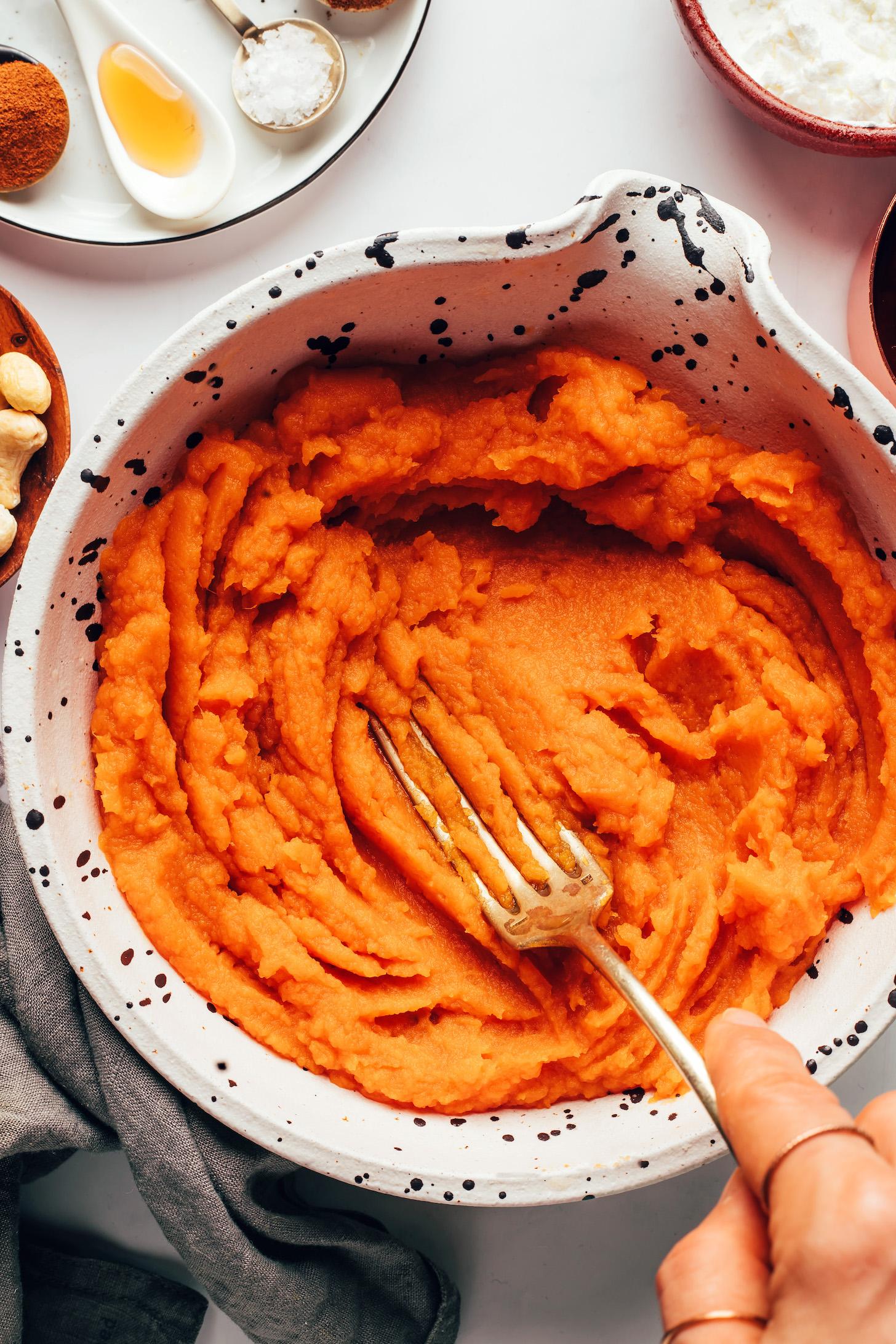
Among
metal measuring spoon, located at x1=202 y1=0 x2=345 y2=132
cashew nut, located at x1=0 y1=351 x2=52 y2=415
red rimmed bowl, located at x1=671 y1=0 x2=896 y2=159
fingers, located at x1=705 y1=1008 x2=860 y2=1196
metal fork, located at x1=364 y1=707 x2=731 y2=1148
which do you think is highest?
red rimmed bowl, located at x1=671 y1=0 x2=896 y2=159

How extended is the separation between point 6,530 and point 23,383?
20cm

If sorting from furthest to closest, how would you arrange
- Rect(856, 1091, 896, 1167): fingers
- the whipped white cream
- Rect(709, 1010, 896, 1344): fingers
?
the whipped white cream, Rect(856, 1091, 896, 1167): fingers, Rect(709, 1010, 896, 1344): fingers

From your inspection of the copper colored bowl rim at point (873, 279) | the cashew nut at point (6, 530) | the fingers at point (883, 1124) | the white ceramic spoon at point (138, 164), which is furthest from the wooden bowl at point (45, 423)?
the fingers at point (883, 1124)

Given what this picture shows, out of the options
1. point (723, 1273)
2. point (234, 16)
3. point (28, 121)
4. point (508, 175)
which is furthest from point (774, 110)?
point (723, 1273)

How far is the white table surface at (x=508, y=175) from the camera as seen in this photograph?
1.58m

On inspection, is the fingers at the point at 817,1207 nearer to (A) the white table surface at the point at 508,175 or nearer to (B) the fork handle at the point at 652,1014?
(B) the fork handle at the point at 652,1014

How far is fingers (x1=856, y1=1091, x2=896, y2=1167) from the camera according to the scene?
85 centimetres

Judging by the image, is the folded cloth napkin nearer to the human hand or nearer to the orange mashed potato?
the orange mashed potato

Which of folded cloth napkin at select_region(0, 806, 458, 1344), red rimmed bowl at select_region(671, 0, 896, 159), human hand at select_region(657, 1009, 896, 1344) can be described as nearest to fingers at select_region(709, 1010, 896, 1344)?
human hand at select_region(657, 1009, 896, 1344)

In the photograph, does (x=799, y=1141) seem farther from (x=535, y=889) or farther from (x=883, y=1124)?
(x=535, y=889)

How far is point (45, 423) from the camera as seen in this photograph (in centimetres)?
153

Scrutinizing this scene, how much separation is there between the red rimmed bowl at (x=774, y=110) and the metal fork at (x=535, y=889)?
0.94 meters

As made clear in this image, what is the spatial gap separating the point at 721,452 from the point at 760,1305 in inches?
37.6

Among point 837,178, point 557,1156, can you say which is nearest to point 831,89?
point 837,178
